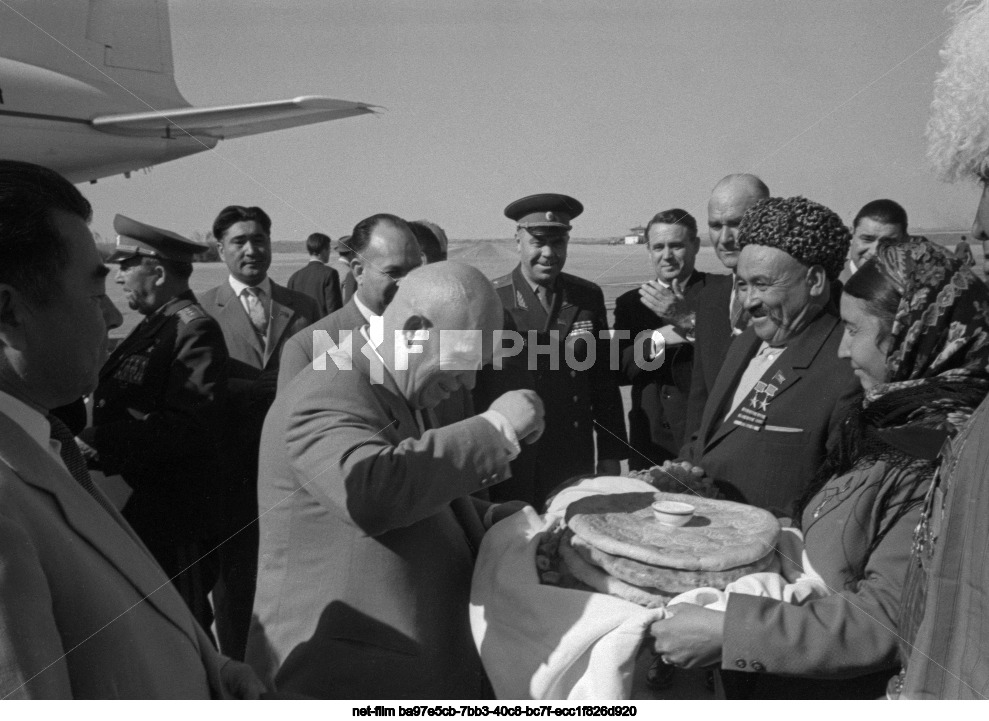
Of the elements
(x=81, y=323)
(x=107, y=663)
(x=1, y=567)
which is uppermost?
(x=81, y=323)

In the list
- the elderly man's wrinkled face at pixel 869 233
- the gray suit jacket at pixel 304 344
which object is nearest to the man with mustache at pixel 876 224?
the elderly man's wrinkled face at pixel 869 233

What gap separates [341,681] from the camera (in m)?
1.42

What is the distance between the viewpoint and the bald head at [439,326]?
1.37 meters

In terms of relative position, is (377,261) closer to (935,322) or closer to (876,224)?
(935,322)

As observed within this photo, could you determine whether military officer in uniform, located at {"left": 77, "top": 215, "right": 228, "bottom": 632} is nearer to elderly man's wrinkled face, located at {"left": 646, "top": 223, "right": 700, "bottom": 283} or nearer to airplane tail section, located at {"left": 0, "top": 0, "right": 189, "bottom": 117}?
airplane tail section, located at {"left": 0, "top": 0, "right": 189, "bottom": 117}

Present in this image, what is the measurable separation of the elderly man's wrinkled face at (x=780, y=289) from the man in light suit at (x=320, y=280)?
50.2 inches

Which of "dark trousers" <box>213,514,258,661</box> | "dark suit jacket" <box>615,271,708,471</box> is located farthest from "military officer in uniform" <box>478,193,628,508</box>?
"dark trousers" <box>213,514,258,661</box>

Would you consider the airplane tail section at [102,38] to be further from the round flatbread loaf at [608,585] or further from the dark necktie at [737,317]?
the dark necktie at [737,317]

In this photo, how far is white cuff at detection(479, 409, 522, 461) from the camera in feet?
4.43

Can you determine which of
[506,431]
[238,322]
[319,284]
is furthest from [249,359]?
[506,431]

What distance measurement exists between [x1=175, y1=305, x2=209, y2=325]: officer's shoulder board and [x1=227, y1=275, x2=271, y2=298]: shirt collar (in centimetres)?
17

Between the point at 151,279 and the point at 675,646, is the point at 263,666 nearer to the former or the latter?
the point at 675,646

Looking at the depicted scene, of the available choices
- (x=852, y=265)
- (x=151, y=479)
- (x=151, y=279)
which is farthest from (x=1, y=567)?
(x=852, y=265)

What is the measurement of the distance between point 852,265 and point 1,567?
133 inches
